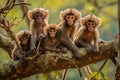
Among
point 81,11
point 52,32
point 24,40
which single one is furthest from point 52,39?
point 81,11

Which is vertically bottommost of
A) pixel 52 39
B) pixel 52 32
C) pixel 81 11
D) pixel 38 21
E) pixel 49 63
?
pixel 81 11

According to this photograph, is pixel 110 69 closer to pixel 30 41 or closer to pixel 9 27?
pixel 30 41

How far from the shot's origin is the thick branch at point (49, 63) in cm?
657

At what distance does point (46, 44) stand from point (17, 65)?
1.00 metres

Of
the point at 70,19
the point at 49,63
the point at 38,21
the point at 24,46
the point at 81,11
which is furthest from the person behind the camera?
the point at 81,11

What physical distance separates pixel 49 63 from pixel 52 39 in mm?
1025

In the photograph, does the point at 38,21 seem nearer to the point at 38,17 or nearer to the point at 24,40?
the point at 38,17

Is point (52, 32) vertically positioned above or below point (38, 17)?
below

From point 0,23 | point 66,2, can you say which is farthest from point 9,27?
point 66,2

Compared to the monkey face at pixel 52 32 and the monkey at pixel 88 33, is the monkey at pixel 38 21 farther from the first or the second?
the monkey at pixel 88 33

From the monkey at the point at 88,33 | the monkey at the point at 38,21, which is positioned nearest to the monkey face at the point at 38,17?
the monkey at the point at 38,21

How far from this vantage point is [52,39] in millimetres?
7586

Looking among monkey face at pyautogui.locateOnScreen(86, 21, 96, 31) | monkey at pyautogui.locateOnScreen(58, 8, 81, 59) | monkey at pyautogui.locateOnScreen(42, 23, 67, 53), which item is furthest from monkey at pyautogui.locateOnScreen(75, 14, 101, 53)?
monkey at pyautogui.locateOnScreen(42, 23, 67, 53)

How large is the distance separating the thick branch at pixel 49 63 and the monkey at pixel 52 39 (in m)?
0.62
